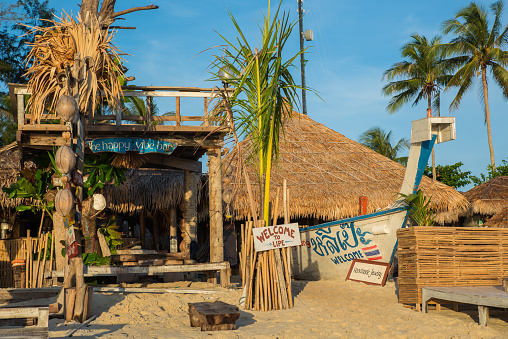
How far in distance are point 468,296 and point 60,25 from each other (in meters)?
7.03

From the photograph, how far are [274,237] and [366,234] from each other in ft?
13.1

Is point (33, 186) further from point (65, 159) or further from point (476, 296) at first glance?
point (476, 296)

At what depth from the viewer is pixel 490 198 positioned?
18484mm

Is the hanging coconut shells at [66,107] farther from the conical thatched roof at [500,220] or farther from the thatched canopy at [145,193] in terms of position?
the conical thatched roof at [500,220]

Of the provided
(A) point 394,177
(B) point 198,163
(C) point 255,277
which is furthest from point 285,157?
(C) point 255,277

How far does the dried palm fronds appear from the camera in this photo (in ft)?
25.6

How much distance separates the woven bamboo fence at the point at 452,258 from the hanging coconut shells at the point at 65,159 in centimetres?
492

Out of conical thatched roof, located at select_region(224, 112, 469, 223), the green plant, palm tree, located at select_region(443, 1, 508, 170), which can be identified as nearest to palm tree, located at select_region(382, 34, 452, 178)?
palm tree, located at select_region(443, 1, 508, 170)

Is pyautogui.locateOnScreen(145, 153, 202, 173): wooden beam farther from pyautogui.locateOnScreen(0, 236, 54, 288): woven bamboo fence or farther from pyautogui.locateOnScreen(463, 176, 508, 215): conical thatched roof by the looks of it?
pyautogui.locateOnScreen(463, 176, 508, 215): conical thatched roof

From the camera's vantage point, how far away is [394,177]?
15.8 m

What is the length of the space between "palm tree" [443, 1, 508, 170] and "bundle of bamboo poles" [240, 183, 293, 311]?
19.5 m

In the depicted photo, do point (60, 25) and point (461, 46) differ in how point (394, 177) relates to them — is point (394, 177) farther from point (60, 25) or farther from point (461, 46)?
point (461, 46)

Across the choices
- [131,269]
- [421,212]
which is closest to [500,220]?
[421,212]

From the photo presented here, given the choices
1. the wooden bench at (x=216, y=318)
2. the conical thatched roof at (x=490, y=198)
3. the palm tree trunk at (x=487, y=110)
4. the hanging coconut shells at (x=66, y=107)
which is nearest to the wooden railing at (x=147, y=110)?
the hanging coconut shells at (x=66, y=107)
